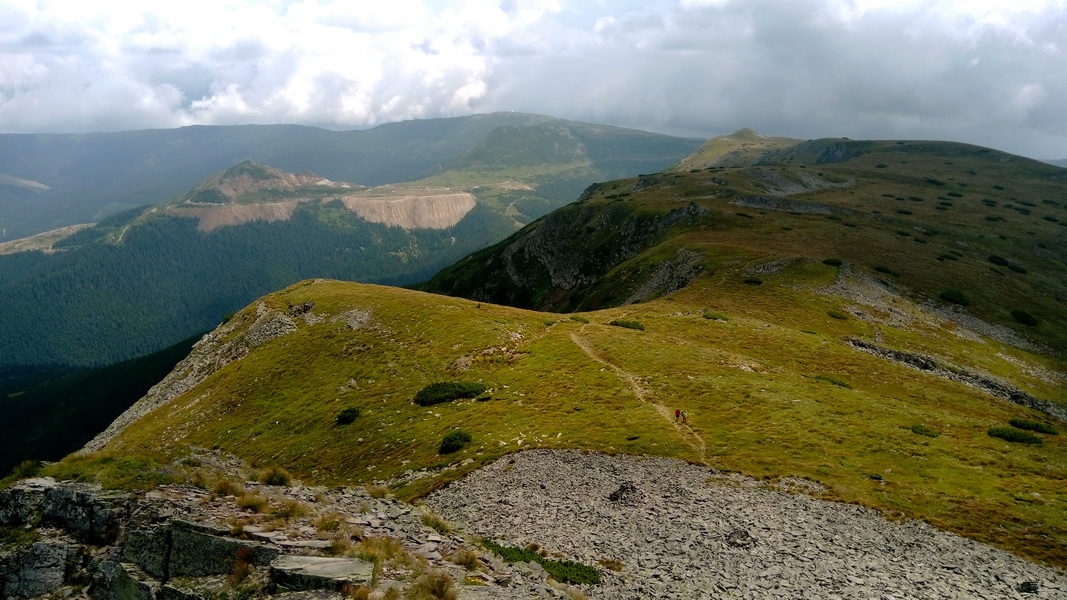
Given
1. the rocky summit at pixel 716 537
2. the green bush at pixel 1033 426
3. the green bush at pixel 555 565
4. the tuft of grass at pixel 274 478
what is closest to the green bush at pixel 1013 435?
the green bush at pixel 1033 426

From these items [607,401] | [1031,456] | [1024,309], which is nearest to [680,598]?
[607,401]

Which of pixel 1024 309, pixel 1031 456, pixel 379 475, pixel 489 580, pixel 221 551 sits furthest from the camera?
pixel 1024 309

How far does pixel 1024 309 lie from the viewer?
247ft

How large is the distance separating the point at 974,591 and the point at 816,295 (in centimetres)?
5794

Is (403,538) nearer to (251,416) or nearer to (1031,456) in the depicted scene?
(1031,456)

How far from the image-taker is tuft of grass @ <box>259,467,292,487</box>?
81.6ft

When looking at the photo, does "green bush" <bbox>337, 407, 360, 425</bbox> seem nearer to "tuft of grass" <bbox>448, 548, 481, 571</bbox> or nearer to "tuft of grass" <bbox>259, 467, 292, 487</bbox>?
"tuft of grass" <bbox>259, 467, 292, 487</bbox>

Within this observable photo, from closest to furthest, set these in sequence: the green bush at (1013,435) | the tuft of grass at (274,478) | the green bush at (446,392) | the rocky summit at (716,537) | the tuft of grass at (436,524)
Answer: the rocky summit at (716,537)
the tuft of grass at (436,524)
the tuft of grass at (274,478)
the green bush at (1013,435)
the green bush at (446,392)

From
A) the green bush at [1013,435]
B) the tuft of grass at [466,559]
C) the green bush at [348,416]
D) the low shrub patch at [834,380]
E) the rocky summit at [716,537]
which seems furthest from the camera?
the green bush at [348,416]

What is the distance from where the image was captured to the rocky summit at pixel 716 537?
1942 cm

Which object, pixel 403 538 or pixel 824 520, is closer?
pixel 403 538

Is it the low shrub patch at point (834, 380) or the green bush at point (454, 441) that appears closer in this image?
the green bush at point (454, 441)

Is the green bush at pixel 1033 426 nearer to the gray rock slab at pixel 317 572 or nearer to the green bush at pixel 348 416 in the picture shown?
the gray rock slab at pixel 317 572

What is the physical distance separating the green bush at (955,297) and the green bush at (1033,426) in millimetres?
44065
